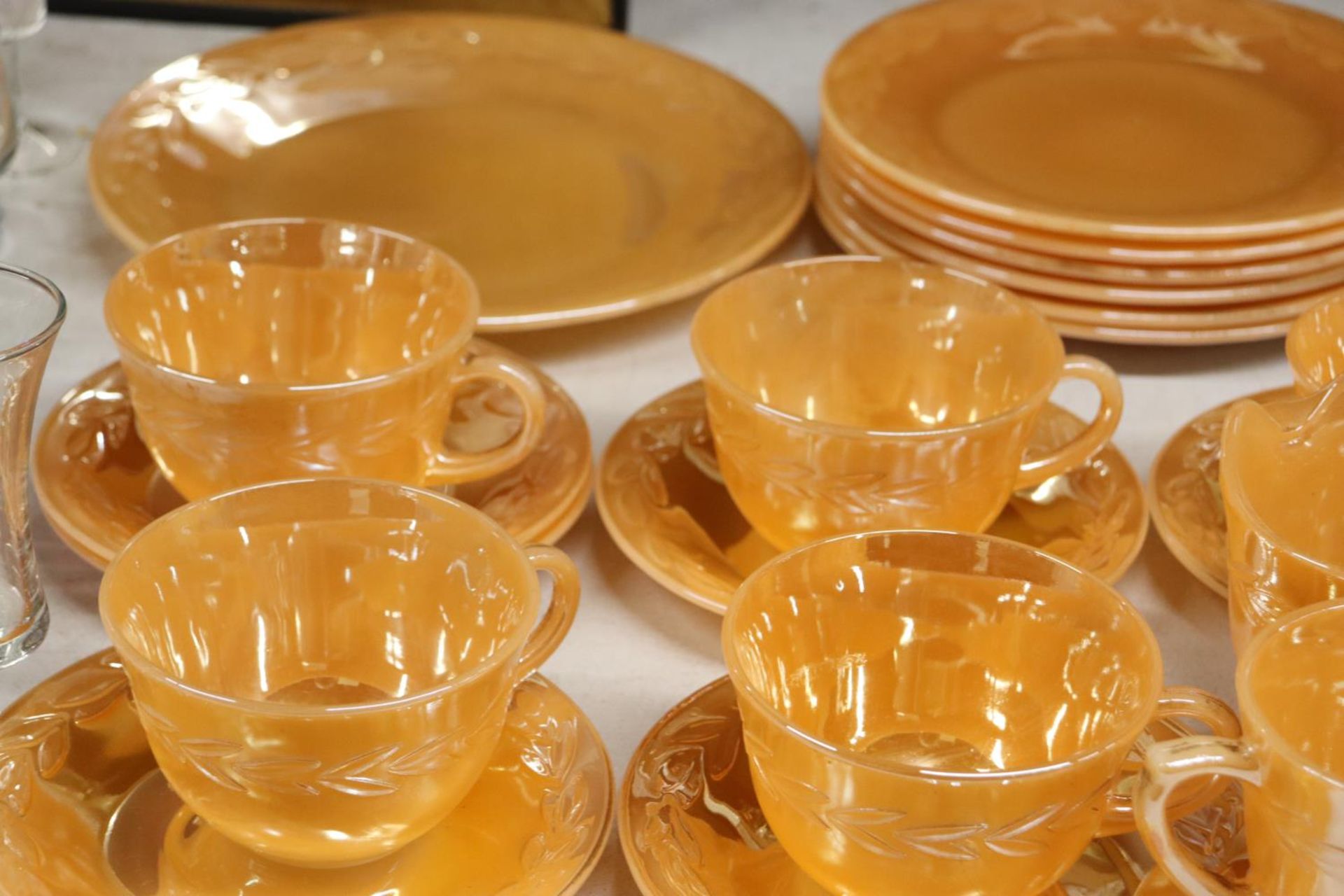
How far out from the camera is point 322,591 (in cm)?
62

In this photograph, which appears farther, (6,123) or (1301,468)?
(6,123)

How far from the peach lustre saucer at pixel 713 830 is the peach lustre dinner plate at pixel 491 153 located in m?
0.33

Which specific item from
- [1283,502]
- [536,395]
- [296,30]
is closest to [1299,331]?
[1283,502]

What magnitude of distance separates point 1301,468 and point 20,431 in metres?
0.53

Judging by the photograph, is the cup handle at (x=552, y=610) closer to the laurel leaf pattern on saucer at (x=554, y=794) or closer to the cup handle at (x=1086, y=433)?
the laurel leaf pattern on saucer at (x=554, y=794)

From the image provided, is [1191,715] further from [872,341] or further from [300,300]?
[300,300]

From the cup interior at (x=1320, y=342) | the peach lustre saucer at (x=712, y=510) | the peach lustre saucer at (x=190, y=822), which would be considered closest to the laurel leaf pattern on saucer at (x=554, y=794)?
the peach lustre saucer at (x=190, y=822)

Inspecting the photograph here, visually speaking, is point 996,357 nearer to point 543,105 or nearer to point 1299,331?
point 1299,331

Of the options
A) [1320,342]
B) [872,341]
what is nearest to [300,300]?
[872,341]

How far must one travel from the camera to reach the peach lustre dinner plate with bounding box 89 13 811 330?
3.06 feet

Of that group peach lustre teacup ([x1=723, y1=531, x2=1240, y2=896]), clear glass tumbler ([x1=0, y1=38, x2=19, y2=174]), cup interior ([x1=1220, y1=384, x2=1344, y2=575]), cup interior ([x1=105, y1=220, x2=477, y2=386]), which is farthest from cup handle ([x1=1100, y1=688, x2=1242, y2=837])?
clear glass tumbler ([x1=0, y1=38, x2=19, y2=174])

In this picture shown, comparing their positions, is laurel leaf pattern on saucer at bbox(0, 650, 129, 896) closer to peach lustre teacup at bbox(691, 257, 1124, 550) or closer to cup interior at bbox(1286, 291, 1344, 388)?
peach lustre teacup at bbox(691, 257, 1124, 550)

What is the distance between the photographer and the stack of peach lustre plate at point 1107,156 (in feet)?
2.88

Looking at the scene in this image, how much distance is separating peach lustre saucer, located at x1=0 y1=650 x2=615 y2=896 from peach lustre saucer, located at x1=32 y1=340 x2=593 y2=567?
0.38 ft
